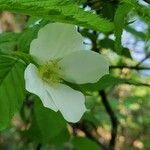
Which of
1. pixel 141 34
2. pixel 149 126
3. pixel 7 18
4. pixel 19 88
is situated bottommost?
pixel 149 126

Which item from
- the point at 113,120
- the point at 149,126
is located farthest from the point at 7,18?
the point at 113,120

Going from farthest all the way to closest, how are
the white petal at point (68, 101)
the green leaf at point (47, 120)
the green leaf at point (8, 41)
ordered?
1. the green leaf at point (47, 120)
2. the green leaf at point (8, 41)
3. the white petal at point (68, 101)

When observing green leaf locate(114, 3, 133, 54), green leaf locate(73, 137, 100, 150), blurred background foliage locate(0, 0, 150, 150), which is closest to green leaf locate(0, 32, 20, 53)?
blurred background foliage locate(0, 0, 150, 150)

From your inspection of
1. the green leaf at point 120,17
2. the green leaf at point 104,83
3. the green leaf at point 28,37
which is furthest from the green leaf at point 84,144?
the green leaf at point 120,17

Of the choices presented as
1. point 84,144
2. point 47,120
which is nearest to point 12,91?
point 47,120

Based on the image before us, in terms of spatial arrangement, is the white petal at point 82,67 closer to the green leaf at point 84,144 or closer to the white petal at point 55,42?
the white petal at point 55,42

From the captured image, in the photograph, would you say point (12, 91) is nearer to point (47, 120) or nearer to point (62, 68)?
point (62, 68)

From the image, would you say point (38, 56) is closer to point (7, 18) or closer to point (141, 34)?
point (141, 34)
